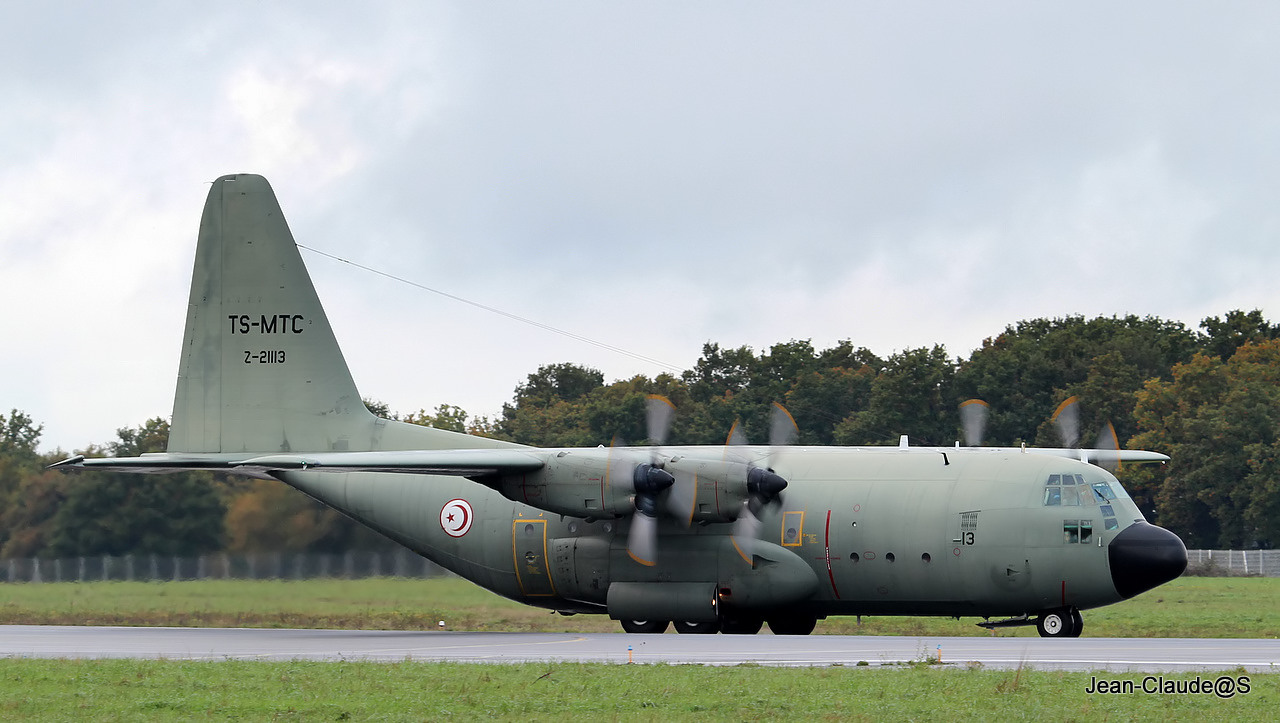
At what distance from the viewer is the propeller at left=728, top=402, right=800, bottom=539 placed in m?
22.7

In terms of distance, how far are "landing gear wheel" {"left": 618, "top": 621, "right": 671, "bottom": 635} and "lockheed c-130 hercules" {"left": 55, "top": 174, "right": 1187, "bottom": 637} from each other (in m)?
0.04

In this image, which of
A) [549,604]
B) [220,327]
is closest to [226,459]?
[220,327]

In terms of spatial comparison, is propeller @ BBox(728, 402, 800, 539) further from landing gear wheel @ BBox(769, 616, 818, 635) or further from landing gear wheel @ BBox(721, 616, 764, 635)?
landing gear wheel @ BBox(769, 616, 818, 635)

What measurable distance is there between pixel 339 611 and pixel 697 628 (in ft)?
23.8

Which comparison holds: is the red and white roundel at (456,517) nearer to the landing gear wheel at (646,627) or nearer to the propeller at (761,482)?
the landing gear wheel at (646,627)

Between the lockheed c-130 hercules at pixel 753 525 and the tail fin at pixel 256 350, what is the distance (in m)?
0.75

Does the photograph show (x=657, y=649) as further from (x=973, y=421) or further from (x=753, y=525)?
(x=973, y=421)

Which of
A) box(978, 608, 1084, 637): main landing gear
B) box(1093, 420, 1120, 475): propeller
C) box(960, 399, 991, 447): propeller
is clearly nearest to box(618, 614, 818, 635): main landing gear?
box(978, 608, 1084, 637): main landing gear

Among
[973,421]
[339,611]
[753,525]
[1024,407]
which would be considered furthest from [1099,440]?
[1024,407]

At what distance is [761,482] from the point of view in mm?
22688

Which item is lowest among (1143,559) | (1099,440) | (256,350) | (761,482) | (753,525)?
(1143,559)

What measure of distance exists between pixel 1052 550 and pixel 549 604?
28.1 feet

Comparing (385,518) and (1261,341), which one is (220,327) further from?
(1261,341)

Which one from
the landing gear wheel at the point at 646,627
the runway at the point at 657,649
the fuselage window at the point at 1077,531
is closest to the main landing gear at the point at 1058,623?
the fuselage window at the point at 1077,531
